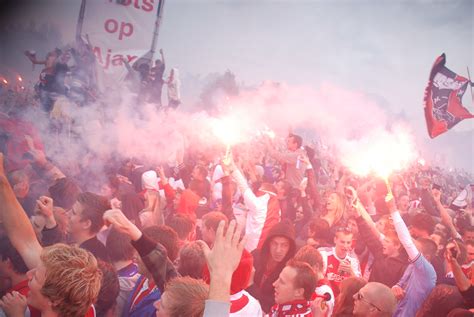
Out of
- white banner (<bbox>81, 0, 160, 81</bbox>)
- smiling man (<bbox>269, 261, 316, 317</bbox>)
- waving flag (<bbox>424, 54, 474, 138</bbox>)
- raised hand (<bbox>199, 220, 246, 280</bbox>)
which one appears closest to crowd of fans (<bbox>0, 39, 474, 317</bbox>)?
smiling man (<bbox>269, 261, 316, 317</bbox>)

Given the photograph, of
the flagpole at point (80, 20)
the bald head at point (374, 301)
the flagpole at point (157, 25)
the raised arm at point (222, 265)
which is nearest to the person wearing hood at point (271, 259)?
the bald head at point (374, 301)

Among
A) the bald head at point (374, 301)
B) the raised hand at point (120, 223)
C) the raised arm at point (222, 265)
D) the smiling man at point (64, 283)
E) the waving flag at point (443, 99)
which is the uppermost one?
the waving flag at point (443, 99)

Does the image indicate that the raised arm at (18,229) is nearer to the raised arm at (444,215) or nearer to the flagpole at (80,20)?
the flagpole at (80,20)

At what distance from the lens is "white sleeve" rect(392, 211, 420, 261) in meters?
3.04

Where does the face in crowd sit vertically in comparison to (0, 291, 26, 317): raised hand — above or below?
above

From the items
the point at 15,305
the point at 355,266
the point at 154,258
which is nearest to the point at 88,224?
the point at 154,258

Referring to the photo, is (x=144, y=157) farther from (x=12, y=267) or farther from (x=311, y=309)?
(x=311, y=309)

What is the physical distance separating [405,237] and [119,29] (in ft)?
8.26

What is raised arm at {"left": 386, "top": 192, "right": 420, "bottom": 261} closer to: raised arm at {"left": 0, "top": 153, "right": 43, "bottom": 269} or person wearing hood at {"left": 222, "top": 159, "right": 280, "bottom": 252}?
person wearing hood at {"left": 222, "top": 159, "right": 280, "bottom": 252}

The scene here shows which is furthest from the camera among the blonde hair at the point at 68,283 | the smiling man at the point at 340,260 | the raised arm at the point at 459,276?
the smiling man at the point at 340,260

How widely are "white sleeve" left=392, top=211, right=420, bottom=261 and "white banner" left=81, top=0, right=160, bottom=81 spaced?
7.01 feet

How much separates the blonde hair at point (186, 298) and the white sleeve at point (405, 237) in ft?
4.91

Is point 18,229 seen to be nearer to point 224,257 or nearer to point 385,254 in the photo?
point 224,257

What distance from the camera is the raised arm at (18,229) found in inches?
98.6
